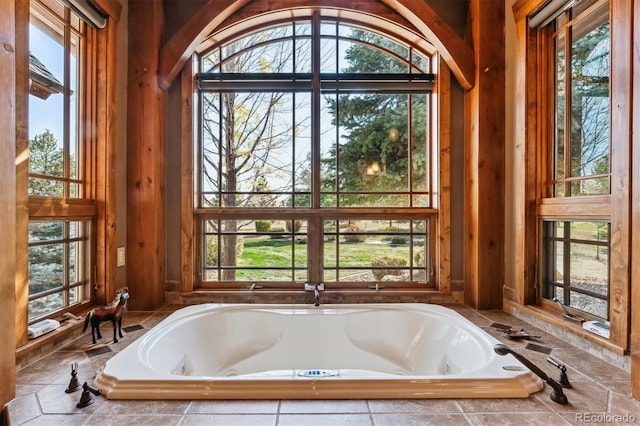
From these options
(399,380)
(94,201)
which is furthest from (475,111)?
(94,201)

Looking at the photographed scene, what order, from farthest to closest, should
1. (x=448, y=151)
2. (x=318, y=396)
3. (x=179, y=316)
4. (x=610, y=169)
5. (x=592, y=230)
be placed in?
(x=448, y=151) → (x=179, y=316) → (x=592, y=230) → (x=610, y=169) → (x=318, y=396)

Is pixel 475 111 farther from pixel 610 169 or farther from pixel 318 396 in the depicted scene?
pixel 318 396

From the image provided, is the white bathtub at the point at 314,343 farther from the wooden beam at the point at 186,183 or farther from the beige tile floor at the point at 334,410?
A: the wooden beam at the point at 186,183

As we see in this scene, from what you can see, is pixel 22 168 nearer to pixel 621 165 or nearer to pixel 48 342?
pixel 48 342

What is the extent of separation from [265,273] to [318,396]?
1290 millimetres

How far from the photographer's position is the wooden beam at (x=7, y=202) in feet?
3.39

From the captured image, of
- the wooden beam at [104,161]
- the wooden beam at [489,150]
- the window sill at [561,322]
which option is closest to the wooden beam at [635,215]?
the window sill at [561,322]

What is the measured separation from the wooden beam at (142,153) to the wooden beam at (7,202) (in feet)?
3.10

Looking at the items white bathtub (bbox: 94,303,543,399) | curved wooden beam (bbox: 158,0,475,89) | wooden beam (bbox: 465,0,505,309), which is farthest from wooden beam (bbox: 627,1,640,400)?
curved wooden beam (bbox: 158,0,475,89)

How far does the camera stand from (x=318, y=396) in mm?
1089

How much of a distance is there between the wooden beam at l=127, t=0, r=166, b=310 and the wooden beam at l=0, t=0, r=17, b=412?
0.94 meters

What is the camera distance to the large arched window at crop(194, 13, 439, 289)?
7.50ft

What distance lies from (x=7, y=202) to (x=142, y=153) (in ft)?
3.41

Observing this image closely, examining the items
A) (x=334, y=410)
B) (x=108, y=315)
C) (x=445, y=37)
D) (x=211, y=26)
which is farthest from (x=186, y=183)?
(x=445, y=37)
